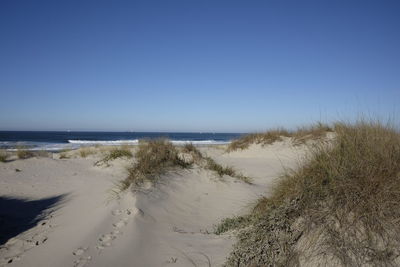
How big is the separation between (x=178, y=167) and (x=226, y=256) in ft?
12.0

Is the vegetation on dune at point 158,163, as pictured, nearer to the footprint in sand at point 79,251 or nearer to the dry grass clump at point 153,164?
the dry grass clump at point 153,164

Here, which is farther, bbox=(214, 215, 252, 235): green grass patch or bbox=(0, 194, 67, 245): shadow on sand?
bbox=(0, 194, 67, 245): shadow on sand

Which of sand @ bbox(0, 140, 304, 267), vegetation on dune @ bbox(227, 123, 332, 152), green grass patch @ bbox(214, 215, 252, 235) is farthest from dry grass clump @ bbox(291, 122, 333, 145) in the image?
green grass patch @ bbox(214, 215, 252, 235)

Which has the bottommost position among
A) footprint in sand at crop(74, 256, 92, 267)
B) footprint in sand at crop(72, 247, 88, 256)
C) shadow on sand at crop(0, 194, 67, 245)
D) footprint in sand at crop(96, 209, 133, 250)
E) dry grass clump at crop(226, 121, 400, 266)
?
shadow on sand at crop(0, 194, 67, 245)

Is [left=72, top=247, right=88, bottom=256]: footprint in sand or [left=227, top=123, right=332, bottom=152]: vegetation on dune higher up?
[left=227, top=123, right=332, bottom=152]: vegetation on dune

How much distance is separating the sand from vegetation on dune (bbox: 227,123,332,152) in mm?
4351

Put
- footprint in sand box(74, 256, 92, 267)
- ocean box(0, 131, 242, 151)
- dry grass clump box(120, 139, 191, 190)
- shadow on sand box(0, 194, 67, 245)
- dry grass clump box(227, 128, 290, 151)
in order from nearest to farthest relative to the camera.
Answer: footprint in sand box(74, 256, 92, 267) → shadow on sand box(0, 194, 67, 245) → dry grass clump box(120, 139, 191, 190) → dry grass clump box(227, 128, 290, 151) → ocean box(0, 131, 242, 151)

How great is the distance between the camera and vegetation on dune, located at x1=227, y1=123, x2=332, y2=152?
39.5 feet

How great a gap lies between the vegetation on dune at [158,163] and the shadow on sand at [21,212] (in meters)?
1.47

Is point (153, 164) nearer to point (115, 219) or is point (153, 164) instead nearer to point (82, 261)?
point (115, 219)

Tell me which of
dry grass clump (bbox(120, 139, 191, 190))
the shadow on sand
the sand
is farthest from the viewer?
dry grass clump (bbox(120, 139, 191, 190))

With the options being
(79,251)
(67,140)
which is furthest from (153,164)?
(67,140)

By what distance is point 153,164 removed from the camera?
245 inches

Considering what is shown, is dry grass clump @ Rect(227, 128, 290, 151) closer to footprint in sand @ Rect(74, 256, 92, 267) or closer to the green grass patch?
the green grass patch
